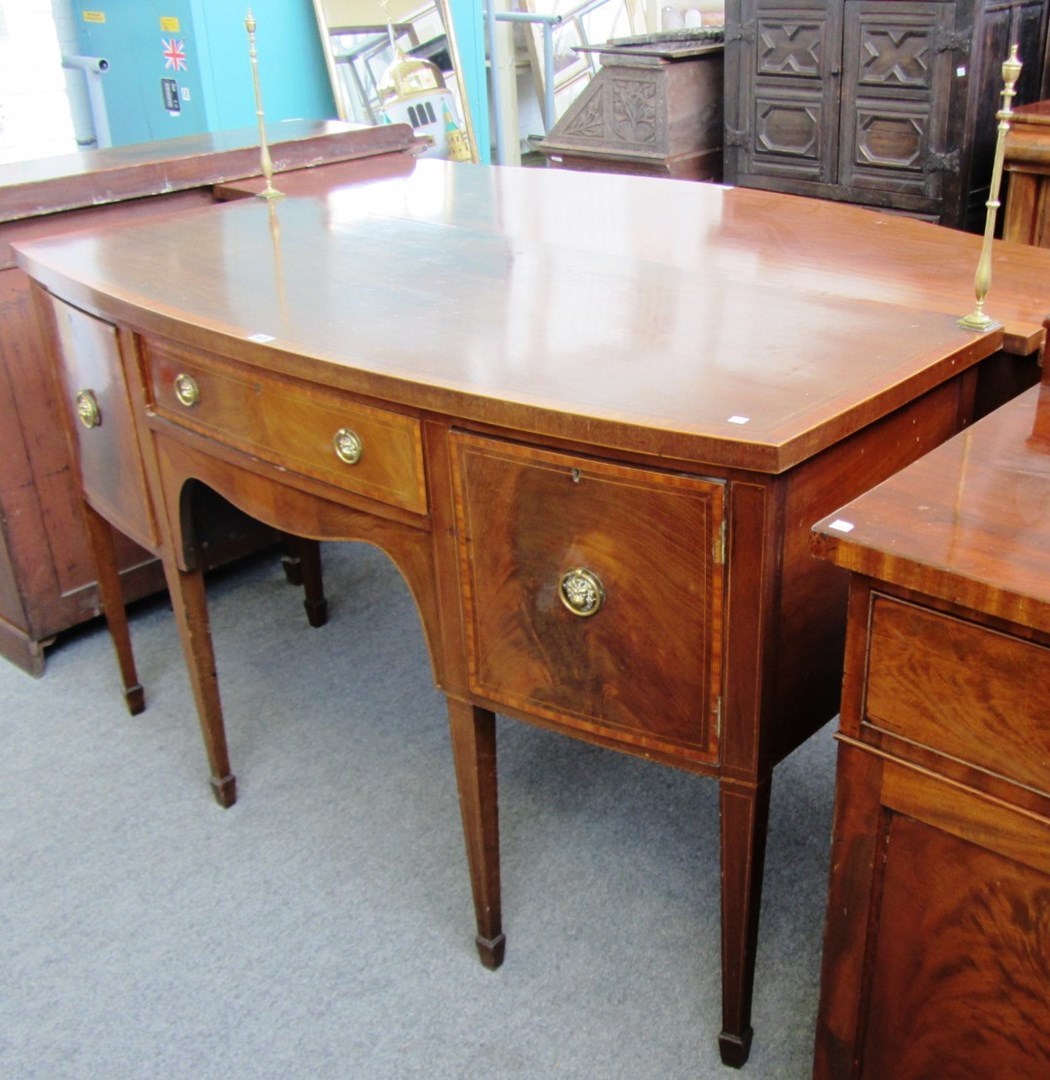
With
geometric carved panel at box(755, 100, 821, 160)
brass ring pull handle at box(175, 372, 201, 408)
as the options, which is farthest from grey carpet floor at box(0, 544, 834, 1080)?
geometric carved panel at box(755, 100, 821, 160)

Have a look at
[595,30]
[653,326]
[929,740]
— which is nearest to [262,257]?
[653,326]

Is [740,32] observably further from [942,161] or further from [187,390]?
[187,390]

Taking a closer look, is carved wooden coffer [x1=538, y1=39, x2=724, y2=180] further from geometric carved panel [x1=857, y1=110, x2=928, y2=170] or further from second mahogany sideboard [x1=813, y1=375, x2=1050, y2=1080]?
second mahogany sideboard [x1=813, y1=375, x2=1050, y2=1080]

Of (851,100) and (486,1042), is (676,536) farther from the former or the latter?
(851,100)

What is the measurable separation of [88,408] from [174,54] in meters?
2.41

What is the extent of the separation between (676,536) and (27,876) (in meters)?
1.28

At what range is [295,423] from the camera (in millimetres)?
1479

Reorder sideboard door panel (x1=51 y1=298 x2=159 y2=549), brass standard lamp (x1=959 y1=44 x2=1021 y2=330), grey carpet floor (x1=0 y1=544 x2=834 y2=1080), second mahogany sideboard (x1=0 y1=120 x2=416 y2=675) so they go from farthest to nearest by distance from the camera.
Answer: second mahogany sideboard (x1=0 y1=120 x2=416 y2=675) < sideboard door panel (x1=51 y1=298 x2=159 y2=549) < grey carpet floor (x1=0 y1=544 x2=834 y2=1080) < brass standard lamp (x1=959 y1=44 x2=1021 y2=330)

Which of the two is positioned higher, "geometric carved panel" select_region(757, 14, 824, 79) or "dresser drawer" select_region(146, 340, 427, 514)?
"geometric carved panel" select_region(757, 14, 824, 79)

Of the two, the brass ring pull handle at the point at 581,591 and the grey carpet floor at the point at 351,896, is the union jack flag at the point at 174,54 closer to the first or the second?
the grey carpet floor at the point at 351,896

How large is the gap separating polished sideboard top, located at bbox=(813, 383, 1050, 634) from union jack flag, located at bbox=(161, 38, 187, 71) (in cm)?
337

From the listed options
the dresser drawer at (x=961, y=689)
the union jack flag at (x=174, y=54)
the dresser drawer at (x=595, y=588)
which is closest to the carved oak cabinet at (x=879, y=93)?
the union jack flag at (x=174, y=54)

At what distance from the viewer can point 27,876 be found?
1886 mm

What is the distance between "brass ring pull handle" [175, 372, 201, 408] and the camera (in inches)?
63.2
